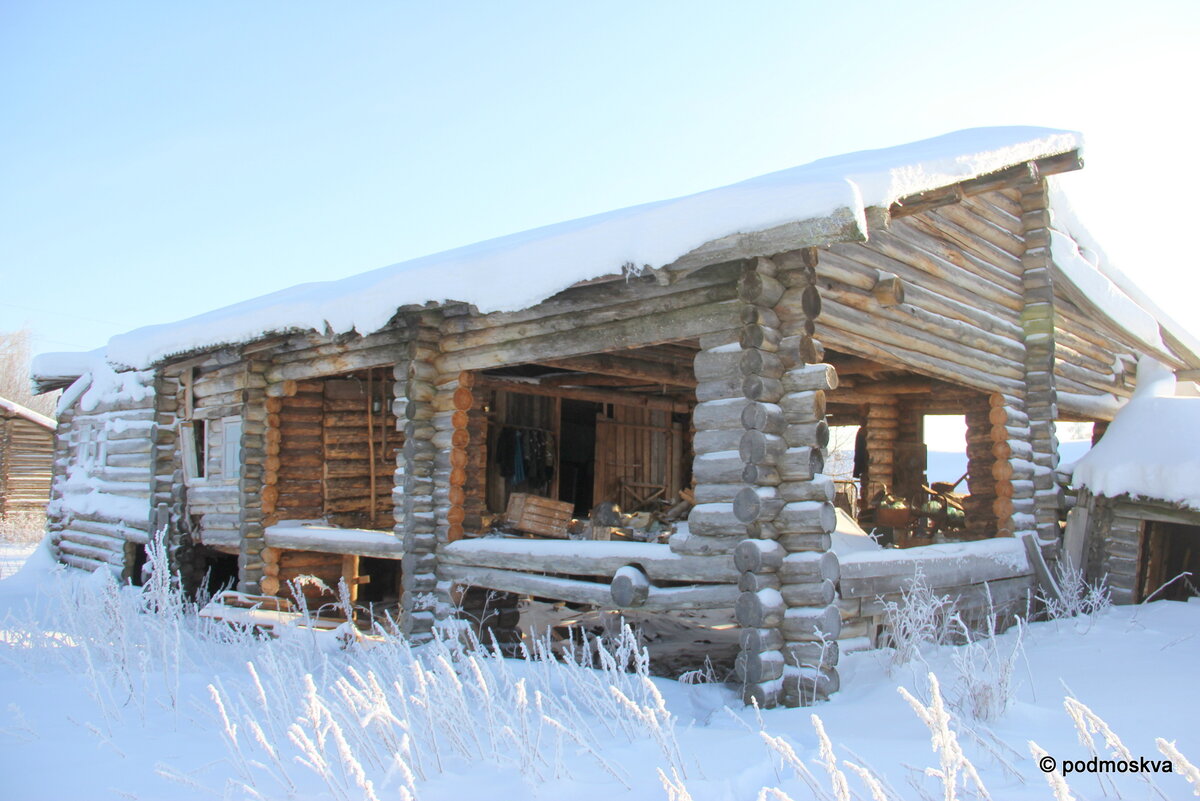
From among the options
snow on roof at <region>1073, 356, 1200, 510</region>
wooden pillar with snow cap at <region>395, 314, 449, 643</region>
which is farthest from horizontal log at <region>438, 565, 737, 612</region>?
snow on roof at <region>1073, 356, 1200, 510</region>

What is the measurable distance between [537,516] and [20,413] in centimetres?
1958

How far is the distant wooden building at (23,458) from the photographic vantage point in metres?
23.6

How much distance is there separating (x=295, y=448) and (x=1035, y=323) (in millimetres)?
9012

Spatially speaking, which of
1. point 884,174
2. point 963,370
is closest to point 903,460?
point 963,370

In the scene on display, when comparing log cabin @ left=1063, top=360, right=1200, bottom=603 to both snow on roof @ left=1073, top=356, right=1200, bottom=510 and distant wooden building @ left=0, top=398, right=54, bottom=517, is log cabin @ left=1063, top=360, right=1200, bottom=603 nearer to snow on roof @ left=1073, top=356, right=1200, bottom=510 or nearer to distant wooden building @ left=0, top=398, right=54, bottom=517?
snow on roof @ left=1073, top=356, right=1200, bottom=510

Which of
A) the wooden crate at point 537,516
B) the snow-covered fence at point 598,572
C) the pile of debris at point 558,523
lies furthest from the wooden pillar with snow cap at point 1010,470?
the wooden crate at point 537,516

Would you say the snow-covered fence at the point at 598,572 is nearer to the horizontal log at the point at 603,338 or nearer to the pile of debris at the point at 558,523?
the horizontal log at the point at 603,338

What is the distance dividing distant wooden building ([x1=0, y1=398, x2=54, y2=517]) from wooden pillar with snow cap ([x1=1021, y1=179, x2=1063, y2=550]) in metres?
23.7

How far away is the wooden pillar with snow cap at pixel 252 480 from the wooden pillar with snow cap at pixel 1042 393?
891 centimetres

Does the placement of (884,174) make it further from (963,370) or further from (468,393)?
(468,393)

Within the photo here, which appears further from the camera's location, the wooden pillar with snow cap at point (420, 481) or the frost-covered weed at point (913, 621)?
the wooden pillar with snow cap at point (420, 481)

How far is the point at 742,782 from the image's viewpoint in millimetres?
3963

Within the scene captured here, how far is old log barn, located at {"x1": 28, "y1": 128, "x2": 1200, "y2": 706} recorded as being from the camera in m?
6.18

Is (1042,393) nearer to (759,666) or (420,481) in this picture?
(759,666)
